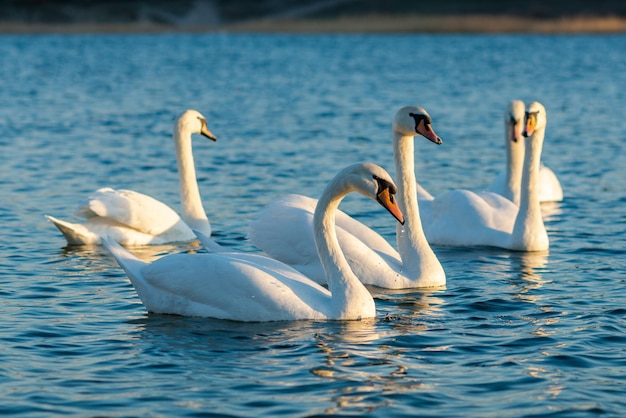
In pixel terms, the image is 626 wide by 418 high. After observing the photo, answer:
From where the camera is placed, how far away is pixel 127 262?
911 centimetres

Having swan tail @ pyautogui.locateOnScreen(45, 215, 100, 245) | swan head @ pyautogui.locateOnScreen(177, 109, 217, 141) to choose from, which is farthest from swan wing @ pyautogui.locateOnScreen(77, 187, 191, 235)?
swan head @ pyautogui.locateOnScreen(177, 109, 217, 141)

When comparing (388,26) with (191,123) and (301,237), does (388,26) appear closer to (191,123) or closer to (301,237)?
(191,123)

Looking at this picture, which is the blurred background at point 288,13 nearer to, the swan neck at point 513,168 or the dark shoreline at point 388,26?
the dark shoreline at point 388,26

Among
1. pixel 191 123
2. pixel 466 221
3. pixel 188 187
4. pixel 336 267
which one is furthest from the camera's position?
pixel 191 123

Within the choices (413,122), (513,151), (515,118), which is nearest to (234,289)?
(413,122)

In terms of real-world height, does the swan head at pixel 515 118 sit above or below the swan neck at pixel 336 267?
above

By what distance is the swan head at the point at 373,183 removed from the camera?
331 inches

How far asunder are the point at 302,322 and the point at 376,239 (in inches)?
81.0

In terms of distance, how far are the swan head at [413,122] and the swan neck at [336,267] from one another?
1.62 metres

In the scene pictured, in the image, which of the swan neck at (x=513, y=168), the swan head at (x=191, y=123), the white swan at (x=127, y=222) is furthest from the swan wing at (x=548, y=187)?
the white swan at (x=127, y=222)

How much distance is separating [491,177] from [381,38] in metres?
54.9

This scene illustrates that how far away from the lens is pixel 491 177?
16.9 metres

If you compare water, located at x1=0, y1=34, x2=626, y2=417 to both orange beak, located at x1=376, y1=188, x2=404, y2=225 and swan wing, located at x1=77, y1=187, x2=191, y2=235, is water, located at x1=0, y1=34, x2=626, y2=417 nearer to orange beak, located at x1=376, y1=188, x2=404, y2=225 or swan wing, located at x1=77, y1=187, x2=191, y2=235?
swan wing, located at x1=77, y1=187, x2=191, y2=235

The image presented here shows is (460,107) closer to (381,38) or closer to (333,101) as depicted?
(333,101)
